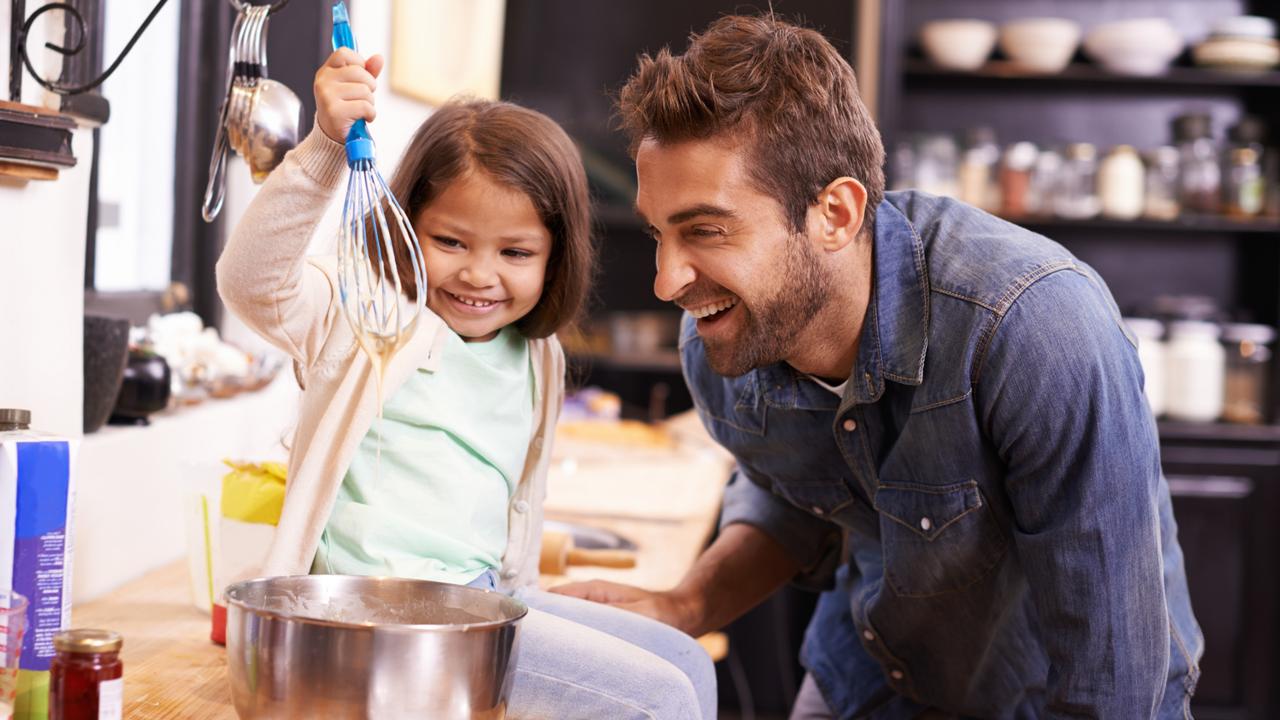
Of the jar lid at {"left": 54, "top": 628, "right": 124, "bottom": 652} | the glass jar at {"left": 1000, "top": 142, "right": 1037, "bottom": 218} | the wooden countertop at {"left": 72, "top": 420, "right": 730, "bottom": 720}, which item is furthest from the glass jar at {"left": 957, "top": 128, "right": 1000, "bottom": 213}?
the jar lid at {"left": 54, "top": 628, "right": 124, "bottom": 652}

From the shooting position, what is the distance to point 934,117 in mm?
4027

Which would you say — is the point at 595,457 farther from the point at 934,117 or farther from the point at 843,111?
the point at 934,117

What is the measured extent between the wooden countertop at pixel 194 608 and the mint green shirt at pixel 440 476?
0.16m

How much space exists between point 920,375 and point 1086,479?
0.66ft

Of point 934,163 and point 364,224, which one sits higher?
point 934,163

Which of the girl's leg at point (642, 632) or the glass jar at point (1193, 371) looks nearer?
the girl's leg at point (642, 632)

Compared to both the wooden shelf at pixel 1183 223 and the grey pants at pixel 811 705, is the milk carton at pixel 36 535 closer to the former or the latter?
the grey pants at pixel 811 705

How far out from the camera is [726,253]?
1379mm

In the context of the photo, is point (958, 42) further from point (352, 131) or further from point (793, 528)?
point (352, 131)

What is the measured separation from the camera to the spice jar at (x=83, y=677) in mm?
895

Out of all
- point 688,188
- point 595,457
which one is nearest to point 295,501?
point 688,188

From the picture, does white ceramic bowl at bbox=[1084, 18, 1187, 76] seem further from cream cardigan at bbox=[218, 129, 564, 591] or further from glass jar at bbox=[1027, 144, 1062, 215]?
cream cardigan at bbox=[218, 129, 564, 591]

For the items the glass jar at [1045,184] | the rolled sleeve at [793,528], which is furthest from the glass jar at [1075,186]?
the rolled sleeve at [793,528]

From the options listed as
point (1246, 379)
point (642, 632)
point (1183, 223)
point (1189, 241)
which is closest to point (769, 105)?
point (642, 632)
